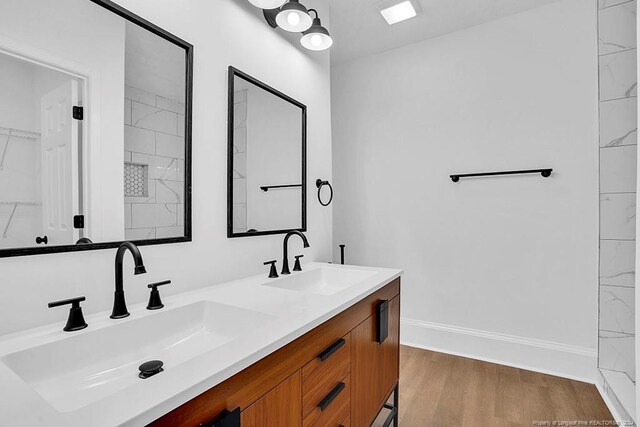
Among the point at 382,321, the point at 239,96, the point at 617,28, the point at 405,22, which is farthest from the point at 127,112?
the point at 617,28

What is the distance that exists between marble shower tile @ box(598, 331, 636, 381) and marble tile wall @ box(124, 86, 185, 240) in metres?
2.63

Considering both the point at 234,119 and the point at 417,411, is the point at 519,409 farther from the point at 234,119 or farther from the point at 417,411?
the point at 234,119

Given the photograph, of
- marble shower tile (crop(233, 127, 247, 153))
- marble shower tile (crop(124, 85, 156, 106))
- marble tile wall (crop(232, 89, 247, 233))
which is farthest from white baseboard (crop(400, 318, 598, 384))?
marble shower tile (crop(124, 85, 156, 106))

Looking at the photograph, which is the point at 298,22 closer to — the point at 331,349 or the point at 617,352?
the point at 331,349

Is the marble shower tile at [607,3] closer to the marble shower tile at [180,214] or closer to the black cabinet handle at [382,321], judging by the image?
the black cabinet handle at [382,321]

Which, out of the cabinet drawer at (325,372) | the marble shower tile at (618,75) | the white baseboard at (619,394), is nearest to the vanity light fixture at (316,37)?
the cabinet drawer at (325,372)

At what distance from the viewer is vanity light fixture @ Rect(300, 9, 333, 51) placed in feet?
5.57

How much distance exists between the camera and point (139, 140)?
3.62ft

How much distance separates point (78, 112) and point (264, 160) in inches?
33.5

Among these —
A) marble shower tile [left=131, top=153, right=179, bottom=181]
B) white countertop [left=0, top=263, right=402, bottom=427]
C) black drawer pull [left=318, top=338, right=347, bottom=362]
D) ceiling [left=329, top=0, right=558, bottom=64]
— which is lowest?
black drawer pull [left=318, top=338, right=347, bottom=362]

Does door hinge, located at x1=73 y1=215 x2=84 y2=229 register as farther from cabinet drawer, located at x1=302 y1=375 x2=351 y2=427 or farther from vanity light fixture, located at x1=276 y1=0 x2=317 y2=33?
vanity light fixture, located at x1=276 y1=0 x2=317 y2=33

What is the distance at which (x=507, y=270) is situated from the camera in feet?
7.76

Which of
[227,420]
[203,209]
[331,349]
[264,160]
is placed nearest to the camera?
[227,420]

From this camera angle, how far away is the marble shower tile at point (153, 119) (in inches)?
43.1
